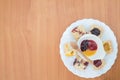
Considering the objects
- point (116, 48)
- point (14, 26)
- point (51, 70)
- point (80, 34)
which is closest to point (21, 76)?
point (51, 70)

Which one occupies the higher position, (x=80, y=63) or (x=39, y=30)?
(x=39, y=30)

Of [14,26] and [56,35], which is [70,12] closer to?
[56,35]

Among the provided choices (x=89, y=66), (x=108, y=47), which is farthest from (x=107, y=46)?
(x=89, y=66)

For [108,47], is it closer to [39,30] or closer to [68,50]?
[68,50]

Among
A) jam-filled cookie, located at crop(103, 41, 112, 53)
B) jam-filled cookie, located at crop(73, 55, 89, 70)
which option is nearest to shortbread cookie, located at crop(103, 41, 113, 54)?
jam-filled cookie, located at crop(103, 41, 112, 53)

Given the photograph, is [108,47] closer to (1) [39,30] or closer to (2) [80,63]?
A: (2) [80,63]

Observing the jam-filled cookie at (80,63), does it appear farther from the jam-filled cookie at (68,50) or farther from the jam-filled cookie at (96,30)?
the jam-filled cookie at (96,30)

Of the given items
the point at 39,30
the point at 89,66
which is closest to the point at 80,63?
the point at 89,66
